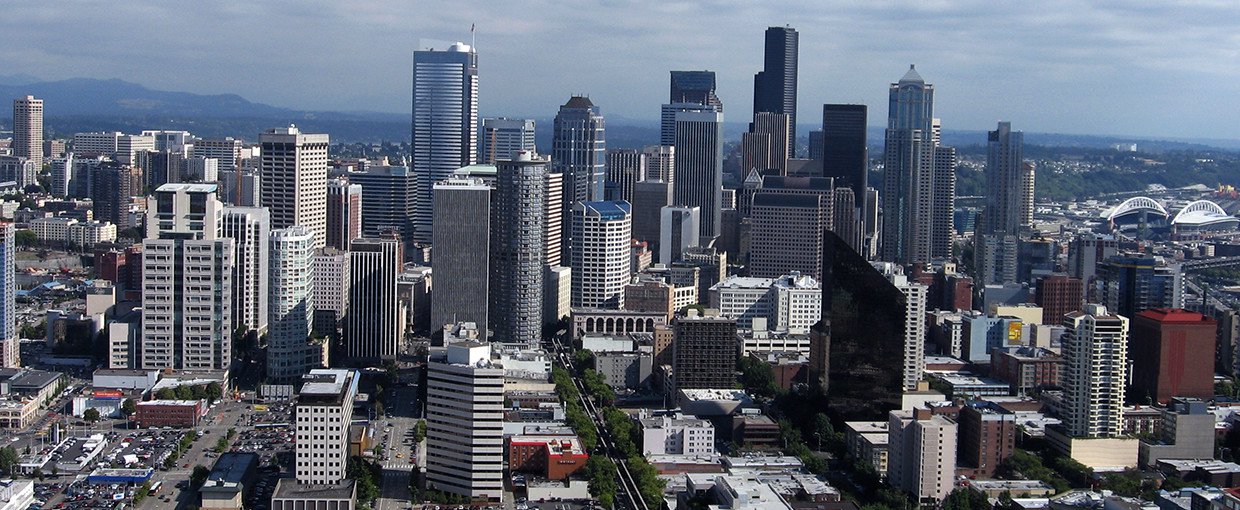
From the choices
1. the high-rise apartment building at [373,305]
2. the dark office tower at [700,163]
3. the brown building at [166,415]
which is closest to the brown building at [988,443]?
the high-rise apartment building at [373,305]

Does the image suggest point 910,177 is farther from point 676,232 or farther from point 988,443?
point 988,443

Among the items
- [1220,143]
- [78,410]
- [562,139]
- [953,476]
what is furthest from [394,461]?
[1220,143]

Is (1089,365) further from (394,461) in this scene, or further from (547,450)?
(394,461)

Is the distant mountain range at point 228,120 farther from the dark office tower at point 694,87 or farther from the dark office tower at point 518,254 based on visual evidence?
the dark office tower at point 518,254

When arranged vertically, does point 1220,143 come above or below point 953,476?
above

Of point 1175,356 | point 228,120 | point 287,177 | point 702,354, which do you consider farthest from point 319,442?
point 228,120

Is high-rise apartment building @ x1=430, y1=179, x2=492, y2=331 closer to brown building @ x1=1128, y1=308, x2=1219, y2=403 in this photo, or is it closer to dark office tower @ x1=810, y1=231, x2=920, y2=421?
dark office tower @ x1=810, y1=231, x2=920, y2=421
